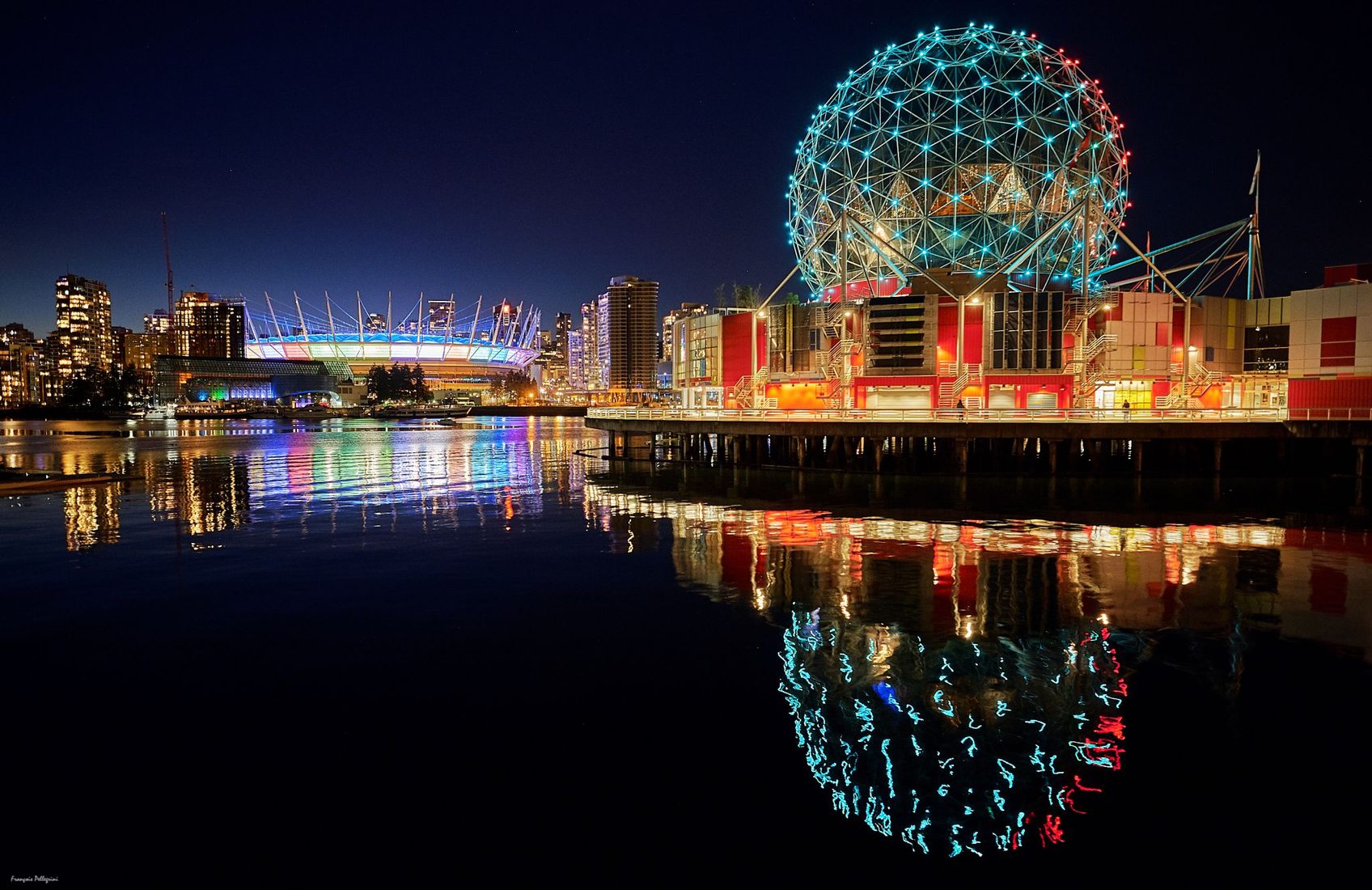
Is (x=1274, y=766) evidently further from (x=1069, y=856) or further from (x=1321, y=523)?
(x=1321, y=523)

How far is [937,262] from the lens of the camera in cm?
4597

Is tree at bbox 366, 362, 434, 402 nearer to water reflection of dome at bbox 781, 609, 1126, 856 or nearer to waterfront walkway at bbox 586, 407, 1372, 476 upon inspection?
waterfront walkway at bbox 586, 407, 1372, 476

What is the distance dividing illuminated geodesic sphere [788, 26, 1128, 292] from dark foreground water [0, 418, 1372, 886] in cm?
2811

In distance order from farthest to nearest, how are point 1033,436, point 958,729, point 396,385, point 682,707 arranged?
point 396,385
point 1033,436
point 682,707
point 958,729

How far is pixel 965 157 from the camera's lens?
4309 cm

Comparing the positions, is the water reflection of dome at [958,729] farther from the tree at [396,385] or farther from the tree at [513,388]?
the tree at [513,388]

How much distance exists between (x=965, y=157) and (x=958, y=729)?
133 feet

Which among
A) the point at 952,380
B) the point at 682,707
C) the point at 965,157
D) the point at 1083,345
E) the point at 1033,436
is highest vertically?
the point at 965,157

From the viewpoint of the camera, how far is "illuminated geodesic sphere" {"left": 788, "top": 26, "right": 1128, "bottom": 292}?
43.4 m

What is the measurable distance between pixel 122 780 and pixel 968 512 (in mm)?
21593

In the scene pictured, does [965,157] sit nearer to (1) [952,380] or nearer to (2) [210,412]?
(1) [952,380]

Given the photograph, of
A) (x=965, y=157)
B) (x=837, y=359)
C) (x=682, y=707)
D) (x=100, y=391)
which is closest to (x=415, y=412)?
(x=100, y=391)

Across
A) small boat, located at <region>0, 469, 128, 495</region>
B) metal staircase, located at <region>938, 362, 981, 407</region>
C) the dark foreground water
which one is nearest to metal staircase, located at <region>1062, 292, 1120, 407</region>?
metal staircase, located at <region>938, 362, 981, 407</region>

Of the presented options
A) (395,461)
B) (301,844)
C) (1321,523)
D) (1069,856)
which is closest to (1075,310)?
(1321,523)
